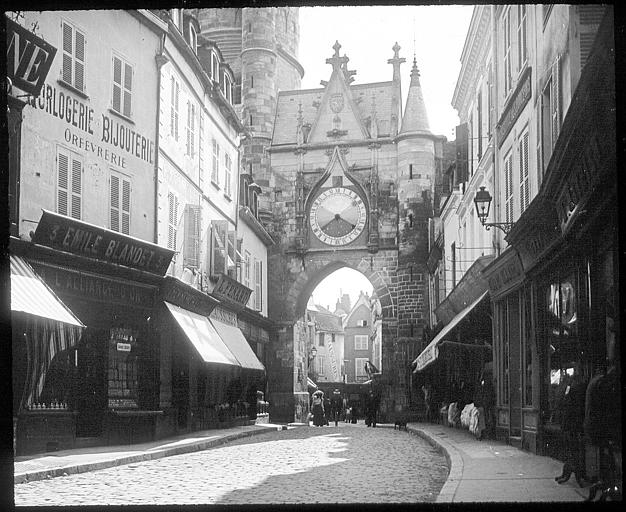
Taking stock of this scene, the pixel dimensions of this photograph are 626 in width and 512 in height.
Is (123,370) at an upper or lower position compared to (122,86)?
lower

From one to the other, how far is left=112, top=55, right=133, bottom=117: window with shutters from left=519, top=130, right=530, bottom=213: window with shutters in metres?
6.88

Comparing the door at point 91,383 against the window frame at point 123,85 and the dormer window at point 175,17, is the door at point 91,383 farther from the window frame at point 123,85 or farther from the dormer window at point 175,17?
the dormer window at point 175,17

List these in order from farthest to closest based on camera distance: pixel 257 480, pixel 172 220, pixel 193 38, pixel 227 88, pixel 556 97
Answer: pixel 227 88 → pixel 193 38 → pixel 172 220 → pixel 556 97 → pixel 257 480

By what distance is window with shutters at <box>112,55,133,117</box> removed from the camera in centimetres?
1630

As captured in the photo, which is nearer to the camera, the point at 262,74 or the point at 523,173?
the point at 523,173

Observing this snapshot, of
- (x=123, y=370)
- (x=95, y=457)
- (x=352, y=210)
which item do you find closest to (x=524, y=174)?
(x=95, y=457)

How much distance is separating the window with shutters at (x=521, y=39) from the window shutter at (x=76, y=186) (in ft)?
23.9

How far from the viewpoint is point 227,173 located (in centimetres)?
2698

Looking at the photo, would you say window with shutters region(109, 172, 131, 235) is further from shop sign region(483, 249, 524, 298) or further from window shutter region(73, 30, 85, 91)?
shop sign region(483, 249, 524, 298)

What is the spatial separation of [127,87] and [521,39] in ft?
22.7

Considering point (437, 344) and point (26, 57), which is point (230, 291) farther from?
point (26, 57)

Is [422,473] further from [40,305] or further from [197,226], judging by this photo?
[197,226]

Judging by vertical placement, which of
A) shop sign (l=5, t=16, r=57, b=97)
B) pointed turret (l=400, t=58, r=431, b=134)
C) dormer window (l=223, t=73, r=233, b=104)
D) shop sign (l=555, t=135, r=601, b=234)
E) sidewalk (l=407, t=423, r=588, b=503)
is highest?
pointed turret (l=400, t=58, r=431, b=134)

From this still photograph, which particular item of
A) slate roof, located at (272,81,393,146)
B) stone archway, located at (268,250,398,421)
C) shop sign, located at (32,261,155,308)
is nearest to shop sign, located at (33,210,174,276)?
shop sign, located at (32,261,155,308)
